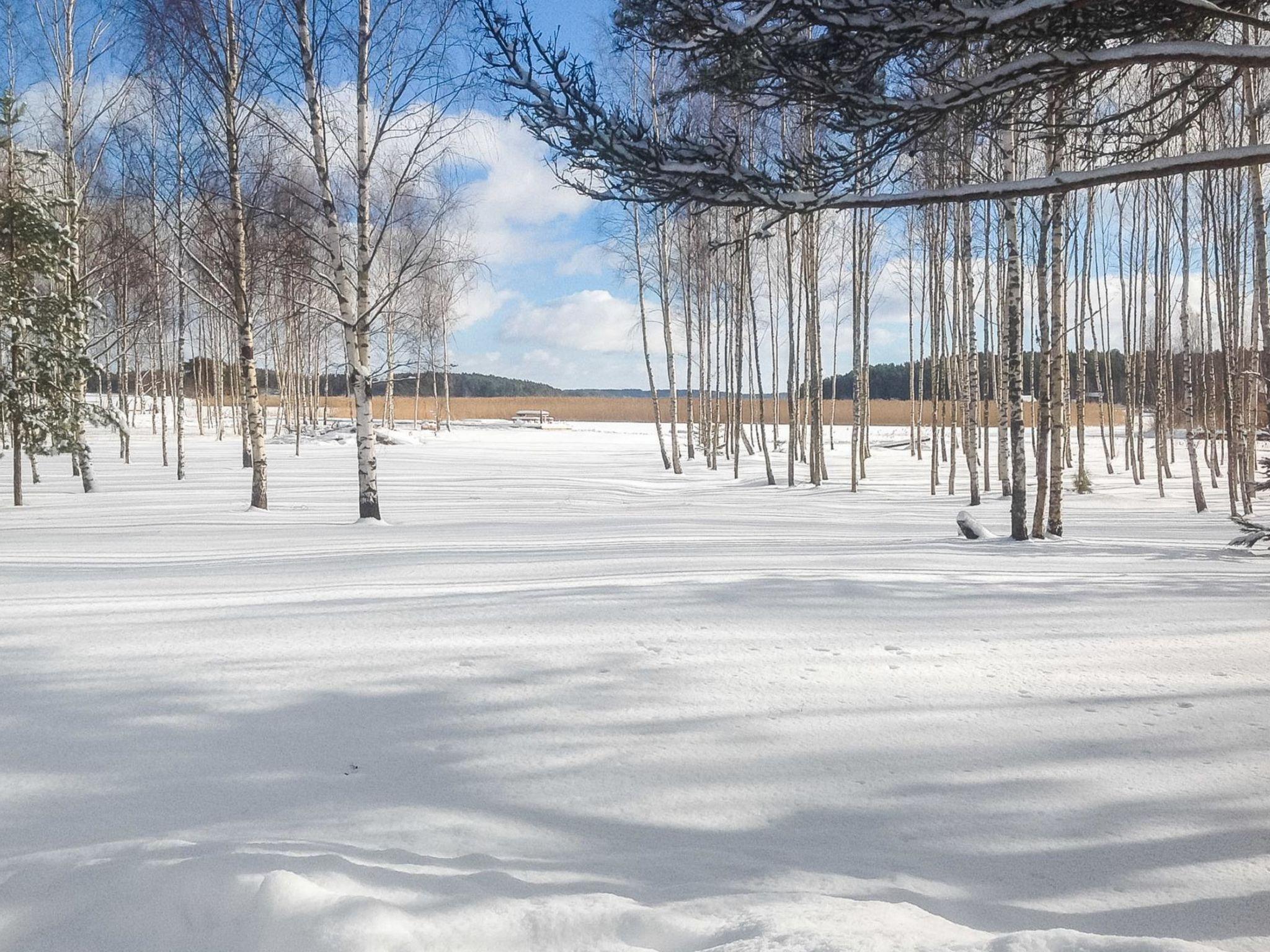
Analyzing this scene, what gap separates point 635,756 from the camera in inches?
106

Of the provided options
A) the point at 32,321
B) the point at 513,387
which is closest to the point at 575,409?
the point at 513,387

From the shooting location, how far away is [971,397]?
13.3 meters

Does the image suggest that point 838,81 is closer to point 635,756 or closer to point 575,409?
point 635,756

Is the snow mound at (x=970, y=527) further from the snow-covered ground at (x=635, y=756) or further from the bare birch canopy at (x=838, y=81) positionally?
the bare birch canopy at (x=838, y=81)

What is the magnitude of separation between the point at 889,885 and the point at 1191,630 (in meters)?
3.16

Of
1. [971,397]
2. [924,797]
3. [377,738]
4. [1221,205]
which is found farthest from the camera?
[971,397]

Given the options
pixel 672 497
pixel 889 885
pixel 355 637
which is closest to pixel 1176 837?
pixel 889 885

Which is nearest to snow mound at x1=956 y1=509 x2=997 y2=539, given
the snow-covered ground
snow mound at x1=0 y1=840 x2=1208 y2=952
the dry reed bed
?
the snow-covered ground

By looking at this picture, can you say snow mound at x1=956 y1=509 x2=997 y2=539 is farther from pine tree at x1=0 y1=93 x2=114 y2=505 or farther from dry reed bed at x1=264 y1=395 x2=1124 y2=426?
dry reed bed at x1=264 y1=395 x2=1124 y2=426

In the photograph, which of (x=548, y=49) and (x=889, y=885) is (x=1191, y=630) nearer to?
(x=889, y=885)

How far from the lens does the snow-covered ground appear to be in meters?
1.79

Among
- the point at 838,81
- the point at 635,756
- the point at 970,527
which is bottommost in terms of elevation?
the point at 635,756

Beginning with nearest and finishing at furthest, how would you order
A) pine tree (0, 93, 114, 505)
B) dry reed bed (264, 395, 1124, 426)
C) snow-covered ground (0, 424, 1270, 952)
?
snow-covered ground (0, 424, 1270, 952) → pine tree (0, 93, 114, 505) → dry reed bed (264, 395, 1124, 426)

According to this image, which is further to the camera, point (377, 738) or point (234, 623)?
point (234, 623)
